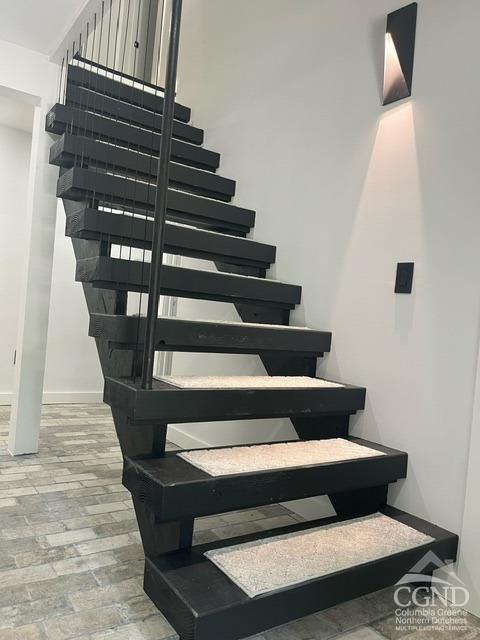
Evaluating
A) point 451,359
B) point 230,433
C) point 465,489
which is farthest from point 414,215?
point 230,433

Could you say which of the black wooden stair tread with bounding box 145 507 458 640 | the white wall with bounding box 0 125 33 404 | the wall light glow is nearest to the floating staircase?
the black wooden stair tread with bounding box 145 507 458 640

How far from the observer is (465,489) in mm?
1678

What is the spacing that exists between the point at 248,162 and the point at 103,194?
3.52 ft

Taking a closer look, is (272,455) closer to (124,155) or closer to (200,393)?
(200,393)

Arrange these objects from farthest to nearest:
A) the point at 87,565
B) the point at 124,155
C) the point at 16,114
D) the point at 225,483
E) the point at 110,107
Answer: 1. the point at 16,114
2. the point at 110,107
3. the point at 124,155
4. the point at 87,565
5. the point at 225,483

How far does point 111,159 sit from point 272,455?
5.66ft

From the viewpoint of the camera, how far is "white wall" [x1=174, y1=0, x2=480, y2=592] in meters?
1.77

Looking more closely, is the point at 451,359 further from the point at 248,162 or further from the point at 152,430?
the point at 248,162

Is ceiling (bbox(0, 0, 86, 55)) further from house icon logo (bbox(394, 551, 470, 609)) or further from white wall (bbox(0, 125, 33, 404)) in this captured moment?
house icon logo (bbox(394, 551, 470, 609))

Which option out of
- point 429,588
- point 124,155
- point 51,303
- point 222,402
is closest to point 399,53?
point 124,155

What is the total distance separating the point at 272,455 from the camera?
5.53 feet

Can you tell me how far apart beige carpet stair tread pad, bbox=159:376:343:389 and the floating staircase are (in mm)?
11

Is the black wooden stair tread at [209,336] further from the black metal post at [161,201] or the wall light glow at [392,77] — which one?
the wall light glow at [392,77]

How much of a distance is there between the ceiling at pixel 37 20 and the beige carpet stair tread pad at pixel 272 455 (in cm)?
235
